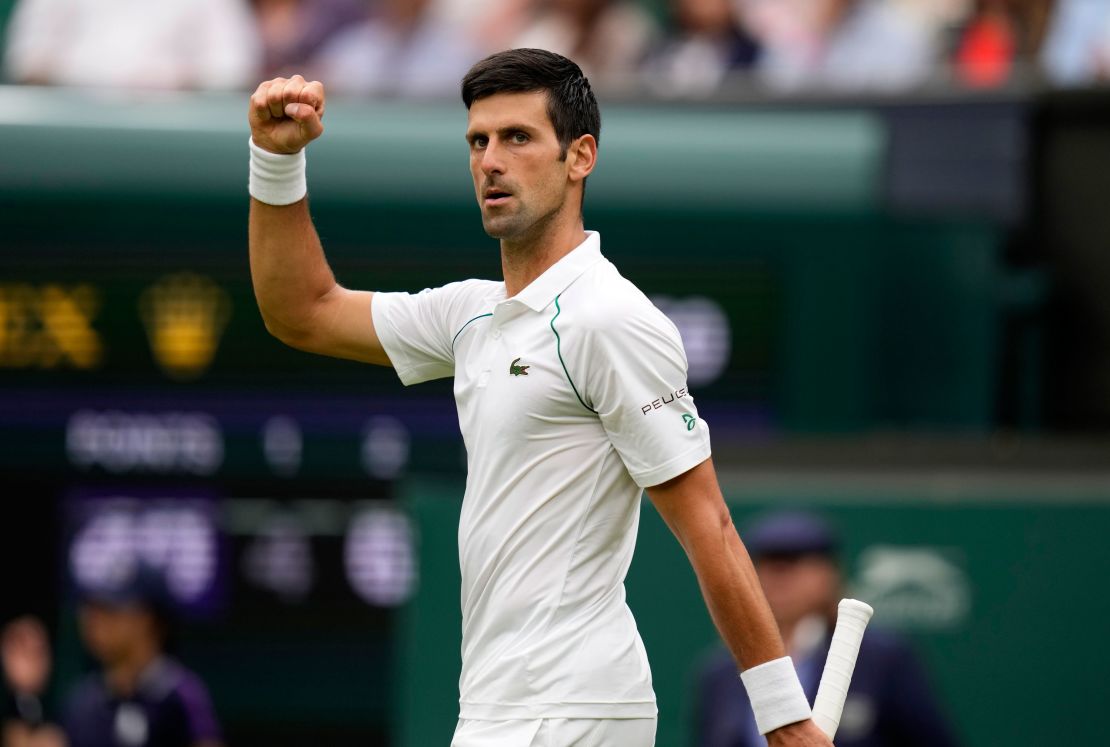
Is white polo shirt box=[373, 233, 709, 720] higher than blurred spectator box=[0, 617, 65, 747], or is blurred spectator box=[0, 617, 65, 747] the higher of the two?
white polo shirt box=[373, 233, 709, 720]

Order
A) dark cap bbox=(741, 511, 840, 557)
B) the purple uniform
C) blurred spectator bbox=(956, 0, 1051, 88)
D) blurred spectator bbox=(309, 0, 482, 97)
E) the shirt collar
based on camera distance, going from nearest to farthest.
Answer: the shirt collar, dark cap bbox=(741, 511, 840, 557), the purple uniform, blurred spectator bbox=(956, 0, 1051, 88), blurred spectator bbox=(309, 0, 482, 97)

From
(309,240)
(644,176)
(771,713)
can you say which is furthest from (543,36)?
(771,713)

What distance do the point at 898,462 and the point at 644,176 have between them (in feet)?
4.67

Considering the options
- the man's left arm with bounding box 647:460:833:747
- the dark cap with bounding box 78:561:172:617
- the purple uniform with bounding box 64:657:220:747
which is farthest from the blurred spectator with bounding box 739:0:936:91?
the man's left arm with bounding box 647:460:833:747

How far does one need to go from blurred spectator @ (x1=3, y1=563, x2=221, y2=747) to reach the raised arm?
3.72 metres

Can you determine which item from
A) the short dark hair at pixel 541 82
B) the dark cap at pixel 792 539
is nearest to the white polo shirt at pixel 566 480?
the short dark hair at pixel 541 82

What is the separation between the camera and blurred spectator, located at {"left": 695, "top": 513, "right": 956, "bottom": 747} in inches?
230

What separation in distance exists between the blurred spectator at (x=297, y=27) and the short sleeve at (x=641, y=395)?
6179 mm

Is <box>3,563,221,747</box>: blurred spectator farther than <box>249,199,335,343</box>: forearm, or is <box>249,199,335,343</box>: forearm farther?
<box>3,563,221,747</box>: blurred spectator

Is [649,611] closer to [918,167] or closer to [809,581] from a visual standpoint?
[809,581]

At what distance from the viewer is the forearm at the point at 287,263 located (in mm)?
3873

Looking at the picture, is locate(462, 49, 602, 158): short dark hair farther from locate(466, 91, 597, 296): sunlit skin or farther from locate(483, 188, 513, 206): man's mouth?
locate(483, 188, 513, 206): man's mouth

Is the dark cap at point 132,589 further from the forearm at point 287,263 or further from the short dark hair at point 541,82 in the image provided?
the short dark hair at point 541,82

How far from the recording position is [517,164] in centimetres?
357
